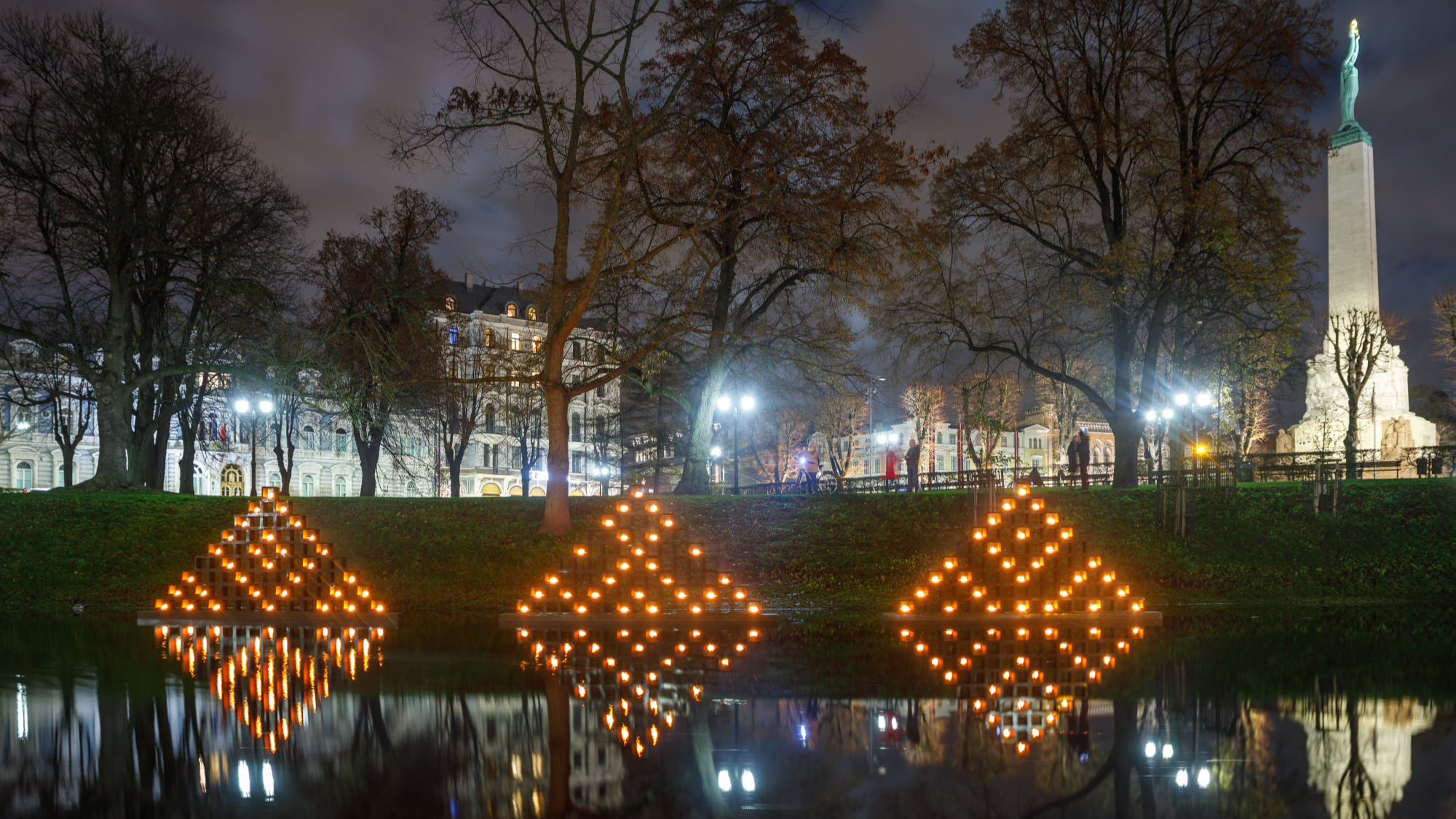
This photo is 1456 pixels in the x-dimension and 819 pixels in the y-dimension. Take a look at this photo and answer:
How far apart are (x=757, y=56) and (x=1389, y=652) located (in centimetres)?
1907

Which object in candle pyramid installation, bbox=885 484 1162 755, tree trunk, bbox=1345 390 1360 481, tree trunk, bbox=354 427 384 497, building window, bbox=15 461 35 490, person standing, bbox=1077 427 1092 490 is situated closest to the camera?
candle pyramid installation, bbox=885 484 1162 755

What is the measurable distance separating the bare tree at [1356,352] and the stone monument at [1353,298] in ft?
0.49

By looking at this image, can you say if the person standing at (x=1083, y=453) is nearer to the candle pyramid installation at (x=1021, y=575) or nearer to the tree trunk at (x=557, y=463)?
the candle pyramid installation at (x=1021, y=575)

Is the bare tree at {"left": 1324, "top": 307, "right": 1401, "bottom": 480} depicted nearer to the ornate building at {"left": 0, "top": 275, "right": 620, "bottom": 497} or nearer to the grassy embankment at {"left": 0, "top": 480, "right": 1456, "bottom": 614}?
the grassy embankment at {"left": 0, "top": 480, "right": 1456, "bottom": 614}

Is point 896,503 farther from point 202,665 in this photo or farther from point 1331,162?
point 1331,162

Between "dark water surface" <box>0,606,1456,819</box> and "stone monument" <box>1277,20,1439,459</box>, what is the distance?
1182 inches

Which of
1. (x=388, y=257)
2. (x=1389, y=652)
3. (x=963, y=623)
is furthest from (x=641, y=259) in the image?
(x=388, y=257)

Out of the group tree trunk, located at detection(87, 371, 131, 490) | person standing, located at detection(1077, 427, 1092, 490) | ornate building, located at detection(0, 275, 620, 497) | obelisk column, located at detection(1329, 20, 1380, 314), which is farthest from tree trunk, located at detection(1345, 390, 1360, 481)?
tree trunk, located at detection(87, 371, 131, 490)

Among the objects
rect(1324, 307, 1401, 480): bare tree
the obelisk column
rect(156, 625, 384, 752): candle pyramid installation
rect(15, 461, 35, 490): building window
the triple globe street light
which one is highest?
the obelisk column

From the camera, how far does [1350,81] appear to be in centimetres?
4022

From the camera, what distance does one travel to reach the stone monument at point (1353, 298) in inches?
1486

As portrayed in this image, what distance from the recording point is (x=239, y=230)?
27.1 meters

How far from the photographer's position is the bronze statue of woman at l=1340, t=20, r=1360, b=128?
39.8m

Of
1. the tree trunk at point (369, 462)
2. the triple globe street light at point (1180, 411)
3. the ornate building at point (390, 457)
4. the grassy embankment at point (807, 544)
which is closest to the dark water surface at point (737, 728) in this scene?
the grassy embankment at point (807, 544)
